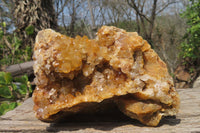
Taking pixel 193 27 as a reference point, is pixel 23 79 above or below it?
below

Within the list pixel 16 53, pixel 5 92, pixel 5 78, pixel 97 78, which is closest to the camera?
pixel 97 78

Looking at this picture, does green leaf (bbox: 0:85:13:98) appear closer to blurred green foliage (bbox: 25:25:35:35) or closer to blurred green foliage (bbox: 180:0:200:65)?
blurred green foliage (bbox: 25:25:35:35)

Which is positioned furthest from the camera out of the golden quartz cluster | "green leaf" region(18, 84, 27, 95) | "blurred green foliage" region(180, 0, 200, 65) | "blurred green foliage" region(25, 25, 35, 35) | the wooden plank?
"blurred green foliage" region(25, 25, 35, 35)

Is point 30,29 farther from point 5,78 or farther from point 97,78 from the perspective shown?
point 97,78

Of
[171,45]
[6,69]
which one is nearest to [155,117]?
[6,69]

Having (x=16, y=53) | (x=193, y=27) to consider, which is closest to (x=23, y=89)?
(x=16, y=53)

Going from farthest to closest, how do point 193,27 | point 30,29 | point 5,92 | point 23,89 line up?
point 30,29 → point 193,27 → point 23,89 → point 5,92

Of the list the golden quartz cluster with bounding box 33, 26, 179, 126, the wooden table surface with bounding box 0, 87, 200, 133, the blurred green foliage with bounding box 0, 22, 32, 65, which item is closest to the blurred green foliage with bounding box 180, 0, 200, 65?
the wooden table surface with bounding box 0, 87, 200, 133

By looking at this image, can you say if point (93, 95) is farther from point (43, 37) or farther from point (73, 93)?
point (43, 37)

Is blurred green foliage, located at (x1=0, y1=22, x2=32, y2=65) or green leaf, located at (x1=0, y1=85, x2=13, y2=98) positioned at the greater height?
blurred green foliage, located at (x1=0, y1=22, x2=32, y2=65)
